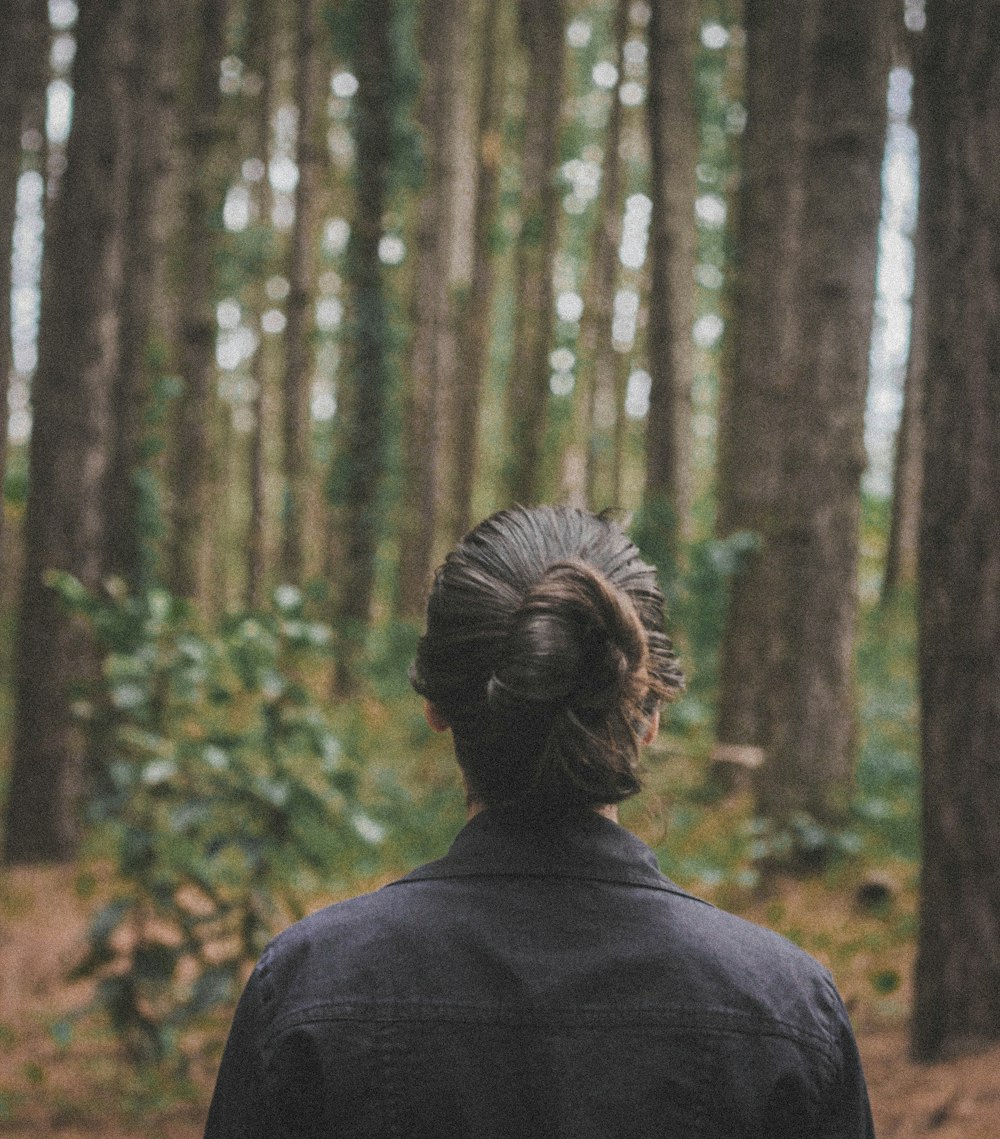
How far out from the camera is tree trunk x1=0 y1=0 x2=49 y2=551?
14344 millimetres

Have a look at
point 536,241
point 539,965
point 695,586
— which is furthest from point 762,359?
point 539,965

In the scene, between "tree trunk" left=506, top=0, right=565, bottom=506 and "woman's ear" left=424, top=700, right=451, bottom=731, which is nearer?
"woman's ear" left=424, top=700, right=451, bottom=731

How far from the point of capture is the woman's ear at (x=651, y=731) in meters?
1.71

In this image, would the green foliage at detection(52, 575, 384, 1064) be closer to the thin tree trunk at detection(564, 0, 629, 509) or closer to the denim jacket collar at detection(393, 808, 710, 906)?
the denim jacket collar at detection(393, 808, 710, 906)

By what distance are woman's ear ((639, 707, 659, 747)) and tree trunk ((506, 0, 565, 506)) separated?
11318mm

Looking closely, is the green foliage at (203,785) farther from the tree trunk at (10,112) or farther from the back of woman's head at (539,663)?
the tree trunk at (10,112)

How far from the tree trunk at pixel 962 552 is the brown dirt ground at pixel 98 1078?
0.31 m

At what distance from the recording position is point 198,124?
42.8ft

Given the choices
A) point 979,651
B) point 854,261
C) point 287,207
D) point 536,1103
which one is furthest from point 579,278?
point 536,1103

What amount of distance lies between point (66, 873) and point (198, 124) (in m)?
7.92

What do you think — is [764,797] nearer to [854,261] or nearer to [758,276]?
[854,261]

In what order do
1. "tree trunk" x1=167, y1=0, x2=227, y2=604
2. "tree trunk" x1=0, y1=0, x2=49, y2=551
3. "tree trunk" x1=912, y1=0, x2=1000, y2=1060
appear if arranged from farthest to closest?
"tree trunk" x1=0, y1=0, x2=49, y2=551
"tree trunk" x1=167, y1=0, x2=227, y2=604
"tree trunk" x1=912, y1=0, x2=1000, y2=1060

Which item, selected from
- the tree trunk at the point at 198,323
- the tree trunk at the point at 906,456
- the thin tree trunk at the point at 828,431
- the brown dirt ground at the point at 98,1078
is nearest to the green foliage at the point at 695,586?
the thin tree trunk at the point at 828,431

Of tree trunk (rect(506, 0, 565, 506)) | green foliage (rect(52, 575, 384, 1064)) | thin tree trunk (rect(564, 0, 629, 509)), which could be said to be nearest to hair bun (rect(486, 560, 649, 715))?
green foliage (rect(52, 575, 384, 1064))
